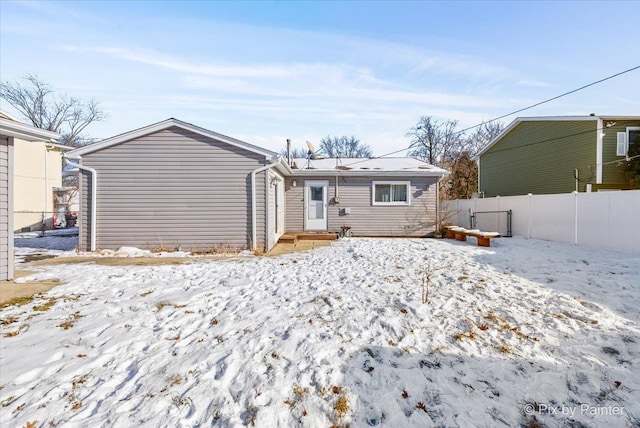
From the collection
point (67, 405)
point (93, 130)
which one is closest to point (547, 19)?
point (67, 405)

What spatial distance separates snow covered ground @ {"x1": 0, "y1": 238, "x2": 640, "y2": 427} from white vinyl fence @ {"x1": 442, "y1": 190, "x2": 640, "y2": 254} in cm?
329

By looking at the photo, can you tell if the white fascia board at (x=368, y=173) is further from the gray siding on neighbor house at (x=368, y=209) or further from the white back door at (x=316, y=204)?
the white back door at (x=316, y=204)

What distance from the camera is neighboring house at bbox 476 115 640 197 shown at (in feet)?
43.4

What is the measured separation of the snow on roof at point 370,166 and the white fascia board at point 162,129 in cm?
340

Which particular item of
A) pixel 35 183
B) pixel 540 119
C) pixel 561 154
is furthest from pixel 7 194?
pixel 561 154

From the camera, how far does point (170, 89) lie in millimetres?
11898

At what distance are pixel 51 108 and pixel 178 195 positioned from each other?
29.2 meters

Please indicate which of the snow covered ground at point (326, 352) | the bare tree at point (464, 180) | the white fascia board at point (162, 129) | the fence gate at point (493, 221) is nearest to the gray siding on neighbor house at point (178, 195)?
the white fascia board at point (162, 129)

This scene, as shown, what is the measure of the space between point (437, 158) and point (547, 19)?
2231cm

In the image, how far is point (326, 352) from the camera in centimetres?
307

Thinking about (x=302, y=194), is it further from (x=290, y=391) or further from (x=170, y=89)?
(x=290, y=391)

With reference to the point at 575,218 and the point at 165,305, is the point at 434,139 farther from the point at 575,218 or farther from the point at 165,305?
the point at 165,305

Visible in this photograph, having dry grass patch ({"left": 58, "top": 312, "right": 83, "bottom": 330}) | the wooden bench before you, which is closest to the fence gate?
the wooden bench

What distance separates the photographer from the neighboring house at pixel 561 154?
13.2 m
